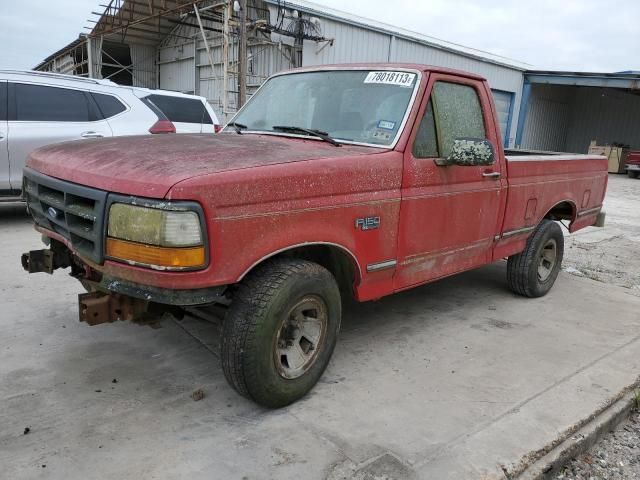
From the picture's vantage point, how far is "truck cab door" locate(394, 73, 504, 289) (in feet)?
11.2

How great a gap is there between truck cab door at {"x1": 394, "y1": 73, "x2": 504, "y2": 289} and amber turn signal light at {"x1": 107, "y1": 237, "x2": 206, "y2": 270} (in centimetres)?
146

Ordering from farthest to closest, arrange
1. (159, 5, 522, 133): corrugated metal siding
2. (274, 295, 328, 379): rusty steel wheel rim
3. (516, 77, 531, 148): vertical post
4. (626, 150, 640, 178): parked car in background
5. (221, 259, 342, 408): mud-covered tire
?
(516, 77, 531, 148): vertical post, (626, 150, 640, 178): parked car in background, (159, 5, 522, 133): corrugated metal siding, (274, 295, 328, 379): rusty steel wheel rim, (221, 259, 342, 408): mud-covered tire

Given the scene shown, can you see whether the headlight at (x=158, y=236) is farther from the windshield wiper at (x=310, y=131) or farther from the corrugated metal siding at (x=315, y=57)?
the corrugated metal siding at (x=315, y=57)

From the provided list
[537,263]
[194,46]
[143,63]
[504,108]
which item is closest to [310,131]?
[537,263]

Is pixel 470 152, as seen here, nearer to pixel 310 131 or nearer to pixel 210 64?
pixel 310 131

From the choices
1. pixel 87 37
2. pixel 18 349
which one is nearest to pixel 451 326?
pixel 18 349

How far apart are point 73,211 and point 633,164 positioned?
25.2 m

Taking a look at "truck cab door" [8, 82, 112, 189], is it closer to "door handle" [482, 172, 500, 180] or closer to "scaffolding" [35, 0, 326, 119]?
"door handle" [482, 172, 500, 180]

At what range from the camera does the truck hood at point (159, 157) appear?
94.9 inches

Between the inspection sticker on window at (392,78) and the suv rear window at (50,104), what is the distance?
16.8 ft

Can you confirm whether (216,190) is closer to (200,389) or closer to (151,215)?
(151,215)

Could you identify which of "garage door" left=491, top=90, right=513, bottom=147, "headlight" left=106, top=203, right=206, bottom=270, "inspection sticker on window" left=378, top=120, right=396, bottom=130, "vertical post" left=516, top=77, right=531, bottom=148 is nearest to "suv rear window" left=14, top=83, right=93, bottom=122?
"inspection sticker on window" left=378, top=120, right=396, bottom=130

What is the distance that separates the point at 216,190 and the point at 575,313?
393cm

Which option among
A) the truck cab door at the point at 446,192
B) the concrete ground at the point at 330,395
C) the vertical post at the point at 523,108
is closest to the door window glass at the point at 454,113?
the truck cab door at the point at 446,192
